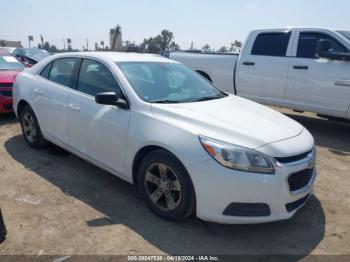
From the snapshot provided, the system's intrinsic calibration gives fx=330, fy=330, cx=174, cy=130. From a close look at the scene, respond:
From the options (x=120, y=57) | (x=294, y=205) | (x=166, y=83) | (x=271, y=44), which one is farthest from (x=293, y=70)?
(x=294, y=205)

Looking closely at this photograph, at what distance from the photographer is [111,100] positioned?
3479 millimetres

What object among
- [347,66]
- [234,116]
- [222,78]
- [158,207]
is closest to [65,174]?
[158,207]

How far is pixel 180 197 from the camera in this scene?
3.10 meters

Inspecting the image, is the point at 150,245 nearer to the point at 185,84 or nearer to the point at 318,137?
the point at 185,84

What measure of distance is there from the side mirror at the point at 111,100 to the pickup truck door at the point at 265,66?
14.2 ft

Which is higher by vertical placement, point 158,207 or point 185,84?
point 185,84

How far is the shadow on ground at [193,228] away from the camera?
2.97 meters

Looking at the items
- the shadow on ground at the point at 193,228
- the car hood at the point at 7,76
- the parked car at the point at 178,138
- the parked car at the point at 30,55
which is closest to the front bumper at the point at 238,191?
the parked car at the point at 178,138

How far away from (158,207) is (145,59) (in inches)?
77.9

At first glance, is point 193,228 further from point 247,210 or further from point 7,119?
point 7,119

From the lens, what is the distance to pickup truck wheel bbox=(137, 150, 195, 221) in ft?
9.93

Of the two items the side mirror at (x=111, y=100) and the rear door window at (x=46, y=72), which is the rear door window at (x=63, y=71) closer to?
the rear door window at (x=46, y=72)

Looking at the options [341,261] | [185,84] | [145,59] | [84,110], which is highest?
[145,59]

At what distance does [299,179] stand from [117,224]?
1793mm
